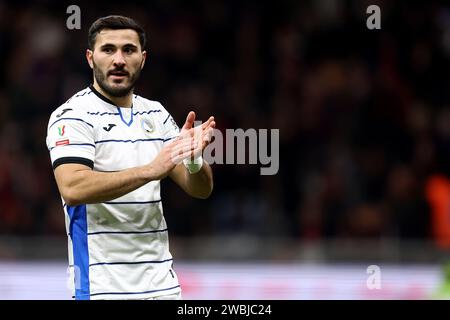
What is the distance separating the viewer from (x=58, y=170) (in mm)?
4645

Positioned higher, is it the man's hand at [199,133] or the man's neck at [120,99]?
the man's neck at [120,99]

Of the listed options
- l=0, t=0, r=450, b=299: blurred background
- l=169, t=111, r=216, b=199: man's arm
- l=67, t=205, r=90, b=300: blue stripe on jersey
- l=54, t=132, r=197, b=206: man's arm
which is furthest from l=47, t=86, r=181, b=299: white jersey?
l=0, t=0, r=450, b=299: blurred background

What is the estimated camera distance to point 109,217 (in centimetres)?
474

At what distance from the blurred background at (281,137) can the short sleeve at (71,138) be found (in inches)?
175

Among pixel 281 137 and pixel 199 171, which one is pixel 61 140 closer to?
pixel 199 171

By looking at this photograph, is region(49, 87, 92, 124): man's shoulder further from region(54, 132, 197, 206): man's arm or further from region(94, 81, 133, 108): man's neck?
region(54, 132, 197, 206): man's arm

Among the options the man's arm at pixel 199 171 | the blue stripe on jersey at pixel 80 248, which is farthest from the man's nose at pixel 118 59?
the blue stripe on jersey at pixel 80 248

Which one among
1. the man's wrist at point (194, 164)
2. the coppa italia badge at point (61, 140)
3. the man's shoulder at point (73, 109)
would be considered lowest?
the man's wrist at point (194, 164)

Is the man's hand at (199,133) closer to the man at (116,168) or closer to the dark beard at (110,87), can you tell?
the man at (116,168)

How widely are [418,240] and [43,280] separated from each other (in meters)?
3.05

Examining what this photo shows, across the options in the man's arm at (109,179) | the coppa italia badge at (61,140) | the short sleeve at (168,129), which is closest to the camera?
the man's arm at (109,179)

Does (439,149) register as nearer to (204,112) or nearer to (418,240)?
(418,240)

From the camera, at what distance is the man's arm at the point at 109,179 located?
4547mm

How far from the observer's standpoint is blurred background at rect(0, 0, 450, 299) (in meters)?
9.48
